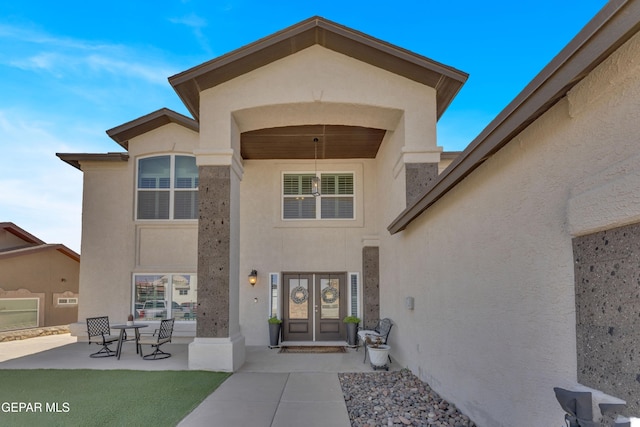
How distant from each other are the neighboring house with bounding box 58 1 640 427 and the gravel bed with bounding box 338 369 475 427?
238 mm

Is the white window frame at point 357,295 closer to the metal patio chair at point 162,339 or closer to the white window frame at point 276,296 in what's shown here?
the white window frame at point 276,296

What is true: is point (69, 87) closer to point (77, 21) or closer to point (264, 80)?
point (77, 21)

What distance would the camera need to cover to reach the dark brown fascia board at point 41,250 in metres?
14.5

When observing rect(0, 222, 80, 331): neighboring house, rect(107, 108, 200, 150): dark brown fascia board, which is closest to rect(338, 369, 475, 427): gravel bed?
rect(107, 108, 200, 150): dark brown fascia board

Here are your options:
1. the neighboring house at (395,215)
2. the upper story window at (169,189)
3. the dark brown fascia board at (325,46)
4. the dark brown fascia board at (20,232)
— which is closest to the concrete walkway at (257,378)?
the neighboring house at (395,215)

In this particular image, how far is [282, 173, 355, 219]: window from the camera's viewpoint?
44.1 ft

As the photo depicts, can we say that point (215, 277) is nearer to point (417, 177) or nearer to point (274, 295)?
point (274, 295)

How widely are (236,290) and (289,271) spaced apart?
11.5ft

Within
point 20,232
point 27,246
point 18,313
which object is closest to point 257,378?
point 18,313

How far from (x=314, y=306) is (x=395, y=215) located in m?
4.76

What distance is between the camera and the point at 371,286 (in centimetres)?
1273

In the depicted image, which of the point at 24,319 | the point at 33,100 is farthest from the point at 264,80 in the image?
the point at 24,319

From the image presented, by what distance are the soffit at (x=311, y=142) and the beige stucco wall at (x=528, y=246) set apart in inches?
213

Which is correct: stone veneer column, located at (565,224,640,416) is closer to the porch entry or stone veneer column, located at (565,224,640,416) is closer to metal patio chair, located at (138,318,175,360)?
metal patio chair, located at (138,318,175,360)
